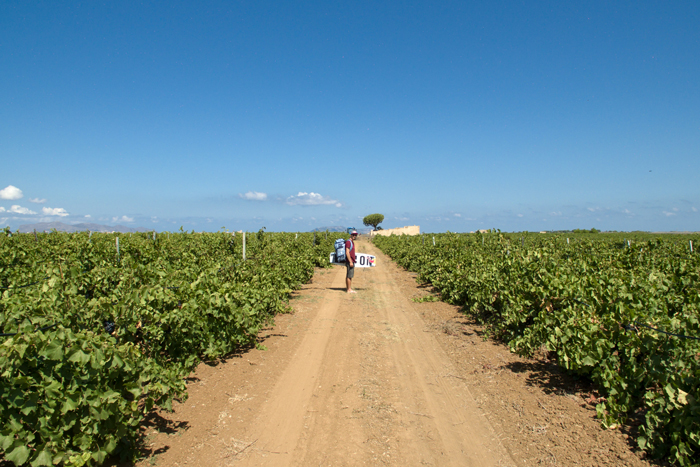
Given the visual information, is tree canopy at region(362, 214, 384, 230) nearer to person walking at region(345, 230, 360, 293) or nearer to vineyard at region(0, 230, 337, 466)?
person walking at region(345, 230, 360, 293)

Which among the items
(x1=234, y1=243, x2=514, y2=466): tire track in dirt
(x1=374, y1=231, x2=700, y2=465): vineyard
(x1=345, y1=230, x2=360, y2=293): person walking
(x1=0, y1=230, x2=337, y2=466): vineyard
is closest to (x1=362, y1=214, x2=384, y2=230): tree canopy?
(x1=345, y1=230, x2=360, y2=293): person walking

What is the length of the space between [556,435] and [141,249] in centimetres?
901

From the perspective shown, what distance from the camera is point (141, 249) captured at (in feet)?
29.8

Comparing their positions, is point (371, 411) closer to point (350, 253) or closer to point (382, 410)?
point (382, 410)

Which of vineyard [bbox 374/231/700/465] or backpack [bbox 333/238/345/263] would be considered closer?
vineyard [bbox 374/231/700/465]

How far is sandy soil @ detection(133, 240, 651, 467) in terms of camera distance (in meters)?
3.48

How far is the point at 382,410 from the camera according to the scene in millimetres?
4289

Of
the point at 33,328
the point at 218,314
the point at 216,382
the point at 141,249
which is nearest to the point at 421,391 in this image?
the point at 216,382

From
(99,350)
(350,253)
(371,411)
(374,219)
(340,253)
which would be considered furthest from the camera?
(374,219)

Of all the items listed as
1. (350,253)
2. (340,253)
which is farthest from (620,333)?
(340,253)

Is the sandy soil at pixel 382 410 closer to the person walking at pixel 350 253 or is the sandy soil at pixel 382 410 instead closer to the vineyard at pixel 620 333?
the vineyard at pixel 620 333

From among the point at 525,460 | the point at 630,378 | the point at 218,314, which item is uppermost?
the point at 218,314

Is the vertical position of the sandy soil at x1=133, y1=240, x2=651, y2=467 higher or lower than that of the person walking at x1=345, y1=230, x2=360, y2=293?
lower

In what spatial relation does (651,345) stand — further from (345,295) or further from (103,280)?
(345,295)
